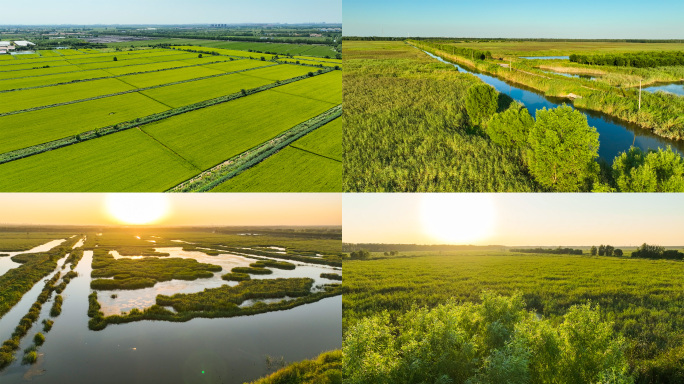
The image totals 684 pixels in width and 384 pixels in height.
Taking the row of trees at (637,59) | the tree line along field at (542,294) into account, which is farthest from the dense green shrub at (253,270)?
the row of trees at (637,59)

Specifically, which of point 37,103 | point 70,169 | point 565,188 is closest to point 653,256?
point 565,188

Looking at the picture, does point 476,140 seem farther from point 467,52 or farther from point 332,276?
point 332,276

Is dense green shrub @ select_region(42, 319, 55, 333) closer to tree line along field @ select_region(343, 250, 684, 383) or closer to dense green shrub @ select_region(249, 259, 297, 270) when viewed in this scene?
dense green shrub @ select_region(249, 259, 297, 270)

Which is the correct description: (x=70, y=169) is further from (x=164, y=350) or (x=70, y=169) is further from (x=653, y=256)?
(x=653, y=256)

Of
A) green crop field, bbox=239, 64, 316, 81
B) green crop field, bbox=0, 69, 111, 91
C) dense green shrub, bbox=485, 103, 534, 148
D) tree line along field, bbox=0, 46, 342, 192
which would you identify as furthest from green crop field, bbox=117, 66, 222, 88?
dense green shrub, bbox=485, 103, 534, 148

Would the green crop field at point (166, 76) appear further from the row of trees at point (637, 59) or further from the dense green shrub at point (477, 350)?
the row of trees at point (637, 59)
